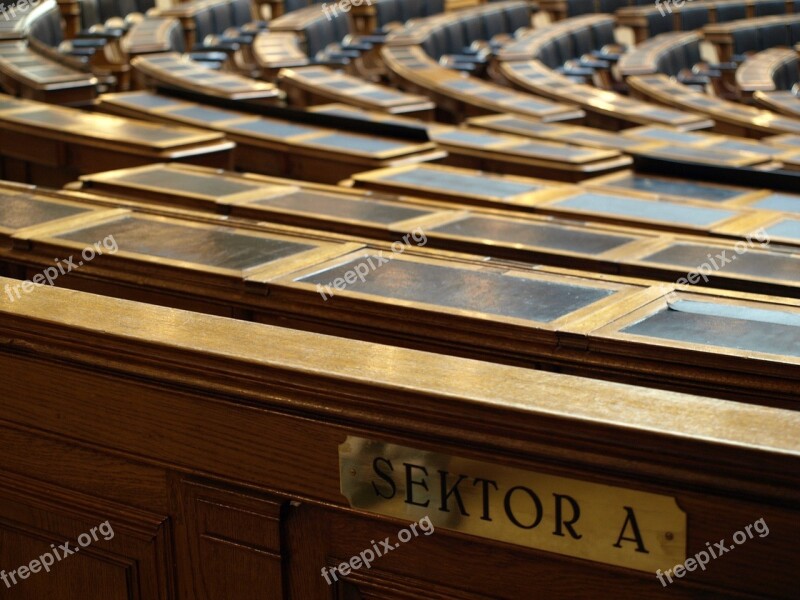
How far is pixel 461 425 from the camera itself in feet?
3.76

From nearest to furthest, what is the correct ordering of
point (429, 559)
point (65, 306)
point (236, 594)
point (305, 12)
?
point (429, 559) < point (236, 594) < point (65, 306) < point (305, 12)

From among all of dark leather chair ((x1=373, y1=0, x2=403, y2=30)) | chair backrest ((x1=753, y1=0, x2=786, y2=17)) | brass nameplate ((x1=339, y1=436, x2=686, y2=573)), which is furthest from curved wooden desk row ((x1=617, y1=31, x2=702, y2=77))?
brass nameplate ((x1=339, y1=436, x2=686, y2=573))

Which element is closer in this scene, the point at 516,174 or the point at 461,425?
the point at 461,425

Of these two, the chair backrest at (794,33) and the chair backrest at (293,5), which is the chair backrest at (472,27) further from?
the chair backrest at (794,33)

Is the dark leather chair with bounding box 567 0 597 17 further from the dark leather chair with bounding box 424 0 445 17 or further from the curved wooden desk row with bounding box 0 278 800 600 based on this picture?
the curved wooden desk row with bounding box 0 278 800 600

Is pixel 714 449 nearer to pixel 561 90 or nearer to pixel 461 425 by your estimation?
pixel 461 425

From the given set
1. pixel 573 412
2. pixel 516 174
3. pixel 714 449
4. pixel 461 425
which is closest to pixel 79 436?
pixel 461 425

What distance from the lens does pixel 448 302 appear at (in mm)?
1953

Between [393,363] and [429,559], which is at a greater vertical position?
[393,363]

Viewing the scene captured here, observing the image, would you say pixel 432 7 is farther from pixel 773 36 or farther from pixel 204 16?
pixel 773 36

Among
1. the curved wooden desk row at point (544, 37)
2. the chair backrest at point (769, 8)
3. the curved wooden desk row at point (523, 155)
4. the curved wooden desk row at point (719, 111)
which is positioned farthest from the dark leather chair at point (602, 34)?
the curved wooden desk row at point (523, 155)

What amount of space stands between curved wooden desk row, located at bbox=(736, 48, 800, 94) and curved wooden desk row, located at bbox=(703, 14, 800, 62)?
0.95ft

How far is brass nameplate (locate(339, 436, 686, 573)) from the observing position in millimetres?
1080

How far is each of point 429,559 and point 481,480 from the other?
15 cm
